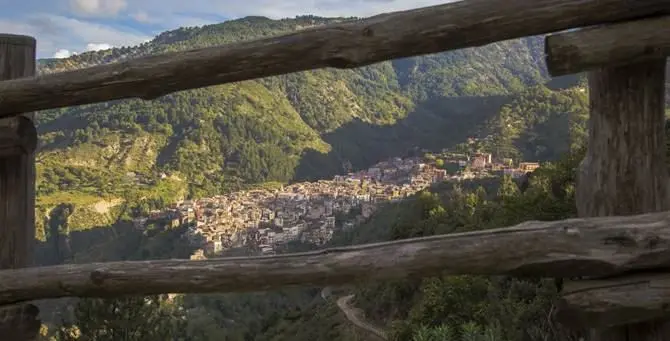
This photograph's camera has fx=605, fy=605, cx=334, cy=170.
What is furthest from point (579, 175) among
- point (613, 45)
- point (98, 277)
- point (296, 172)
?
point (296, 172)

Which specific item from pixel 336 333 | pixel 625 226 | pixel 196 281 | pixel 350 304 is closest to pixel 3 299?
pixel 196 281

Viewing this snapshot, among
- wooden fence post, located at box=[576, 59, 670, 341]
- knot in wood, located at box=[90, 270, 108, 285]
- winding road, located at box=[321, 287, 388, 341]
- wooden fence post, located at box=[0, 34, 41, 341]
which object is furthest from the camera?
→ winding road, located at box=[321, 287, 388, 341]

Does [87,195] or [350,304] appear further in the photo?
[87,195]

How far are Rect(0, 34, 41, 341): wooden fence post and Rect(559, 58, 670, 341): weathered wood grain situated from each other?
1.83 meters

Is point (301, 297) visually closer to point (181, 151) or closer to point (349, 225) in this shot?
point (349, 225)

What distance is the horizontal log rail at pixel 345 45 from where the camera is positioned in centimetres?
158

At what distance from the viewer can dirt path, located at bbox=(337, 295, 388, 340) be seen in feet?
42.3

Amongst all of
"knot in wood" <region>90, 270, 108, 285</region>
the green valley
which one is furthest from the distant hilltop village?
"knot in wood" <region>90, 270, 108, 285</region>

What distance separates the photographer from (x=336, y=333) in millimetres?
14156

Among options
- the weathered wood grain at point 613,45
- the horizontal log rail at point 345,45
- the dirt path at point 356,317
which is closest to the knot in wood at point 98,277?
the horizontal log rail at point 345,45

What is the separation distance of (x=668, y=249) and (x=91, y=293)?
1.67m

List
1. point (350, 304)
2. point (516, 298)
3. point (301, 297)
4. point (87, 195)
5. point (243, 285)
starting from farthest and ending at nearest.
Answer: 1. point (87, 195)
2. point (301, 297)
3. point (350, 304)
4. point (516, 298)
5. point (243, 285)

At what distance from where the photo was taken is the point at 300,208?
5222 centimetres

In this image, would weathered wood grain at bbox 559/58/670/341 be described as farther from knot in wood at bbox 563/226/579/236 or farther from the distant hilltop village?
the distant hilltop village
